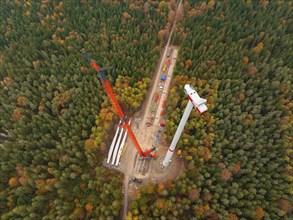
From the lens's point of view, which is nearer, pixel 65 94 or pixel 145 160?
pixel 145 160

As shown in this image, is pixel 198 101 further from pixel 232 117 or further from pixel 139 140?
pixel 139 140

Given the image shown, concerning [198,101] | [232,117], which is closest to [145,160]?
[232,117]

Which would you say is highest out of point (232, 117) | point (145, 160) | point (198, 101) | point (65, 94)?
point (65, 94)

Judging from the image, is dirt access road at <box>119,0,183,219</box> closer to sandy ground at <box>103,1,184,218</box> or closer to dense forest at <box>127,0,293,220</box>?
sandy ground at <box>103,1,184,218</box>

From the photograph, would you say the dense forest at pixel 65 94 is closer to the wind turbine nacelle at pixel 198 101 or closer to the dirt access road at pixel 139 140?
the dirt access road at pixel 139 140

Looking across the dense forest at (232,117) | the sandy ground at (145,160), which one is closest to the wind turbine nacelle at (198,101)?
the dense forest at (232,117)

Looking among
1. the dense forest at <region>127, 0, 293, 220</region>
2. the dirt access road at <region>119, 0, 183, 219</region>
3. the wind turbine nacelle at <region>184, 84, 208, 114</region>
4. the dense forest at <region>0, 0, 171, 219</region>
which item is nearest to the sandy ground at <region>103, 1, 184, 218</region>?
the dirt access road at <region>119, 0, 183, 219</region>

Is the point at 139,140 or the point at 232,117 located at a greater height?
the point at 232,117
